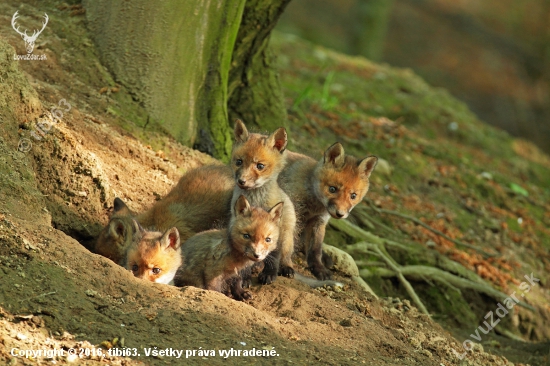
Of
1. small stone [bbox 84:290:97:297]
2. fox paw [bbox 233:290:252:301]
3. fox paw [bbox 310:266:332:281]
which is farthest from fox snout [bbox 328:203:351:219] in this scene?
small stone [bbox 84:290:97:297]

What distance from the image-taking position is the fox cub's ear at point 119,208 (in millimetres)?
5704

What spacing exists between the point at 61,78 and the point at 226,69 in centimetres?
171

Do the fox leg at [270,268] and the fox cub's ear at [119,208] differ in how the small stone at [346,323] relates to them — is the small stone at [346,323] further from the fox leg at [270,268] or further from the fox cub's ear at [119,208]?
the fox cub's ear at [119,208]

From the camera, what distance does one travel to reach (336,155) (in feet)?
20.7

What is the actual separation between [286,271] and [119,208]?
149cm

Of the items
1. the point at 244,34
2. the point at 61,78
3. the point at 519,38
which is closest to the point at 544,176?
the point at 244,34

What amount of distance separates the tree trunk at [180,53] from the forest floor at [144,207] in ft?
0.62

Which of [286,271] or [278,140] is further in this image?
[278,140]

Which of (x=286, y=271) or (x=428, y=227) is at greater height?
(x=286, y=271)

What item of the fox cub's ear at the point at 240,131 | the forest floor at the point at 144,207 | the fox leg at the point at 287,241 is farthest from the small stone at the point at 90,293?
the fox cub's ear at the point at 240,131

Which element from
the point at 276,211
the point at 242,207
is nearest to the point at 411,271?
the point at 276,211

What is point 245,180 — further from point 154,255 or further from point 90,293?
point 90,293

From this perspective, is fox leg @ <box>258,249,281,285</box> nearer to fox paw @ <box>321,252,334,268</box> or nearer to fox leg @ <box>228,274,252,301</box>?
fox leg @ <box>228,274,252,301</box>

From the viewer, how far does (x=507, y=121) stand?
2262 cm
